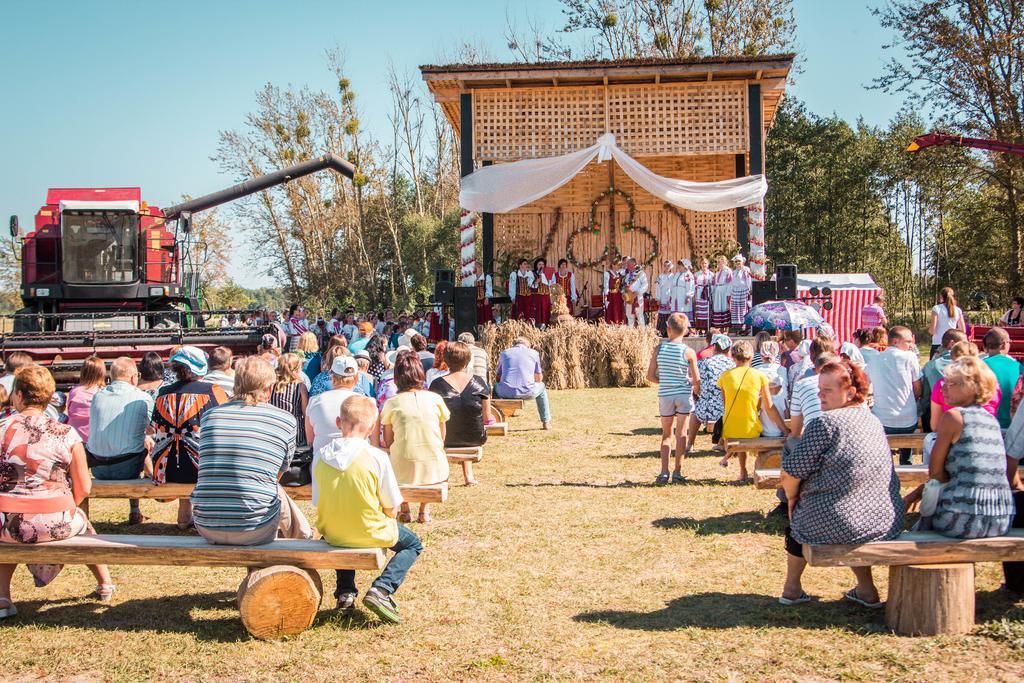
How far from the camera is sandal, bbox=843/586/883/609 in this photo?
499 centimetres

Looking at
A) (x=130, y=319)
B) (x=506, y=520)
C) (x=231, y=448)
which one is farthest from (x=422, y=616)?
(x=130, y=319)

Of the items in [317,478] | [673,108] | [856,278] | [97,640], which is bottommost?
[97,640]

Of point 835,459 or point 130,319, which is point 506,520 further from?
point 130,319

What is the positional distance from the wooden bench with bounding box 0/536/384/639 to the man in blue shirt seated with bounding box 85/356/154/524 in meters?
1.77

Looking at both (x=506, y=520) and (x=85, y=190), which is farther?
(x=85, y=190)

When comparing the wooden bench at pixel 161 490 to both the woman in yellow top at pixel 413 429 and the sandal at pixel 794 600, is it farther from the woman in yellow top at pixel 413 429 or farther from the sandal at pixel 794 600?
the sandal at pixel 794 600

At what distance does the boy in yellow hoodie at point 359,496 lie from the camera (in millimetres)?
4840

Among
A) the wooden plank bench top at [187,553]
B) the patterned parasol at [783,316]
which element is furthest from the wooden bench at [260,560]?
the patterned parasol at [783,316]

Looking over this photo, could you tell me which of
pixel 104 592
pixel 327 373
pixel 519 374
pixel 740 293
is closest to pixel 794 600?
pixel 104 592

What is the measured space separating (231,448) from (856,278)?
967 inches

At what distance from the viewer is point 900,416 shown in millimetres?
7906

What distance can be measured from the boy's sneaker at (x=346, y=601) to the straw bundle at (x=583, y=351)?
11.8 metres

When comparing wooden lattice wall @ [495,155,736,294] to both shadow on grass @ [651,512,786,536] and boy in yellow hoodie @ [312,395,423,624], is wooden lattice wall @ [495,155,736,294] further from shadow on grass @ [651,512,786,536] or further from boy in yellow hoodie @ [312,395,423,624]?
boy in yellow hoodie @ [312,395,423,624]

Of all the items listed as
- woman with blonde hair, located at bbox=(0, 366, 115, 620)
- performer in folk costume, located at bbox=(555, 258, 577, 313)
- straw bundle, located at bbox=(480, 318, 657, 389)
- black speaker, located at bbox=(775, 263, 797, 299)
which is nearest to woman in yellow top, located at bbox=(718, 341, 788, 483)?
woman with blonde hair, located at bbox=(0, 366, 115, 620)
